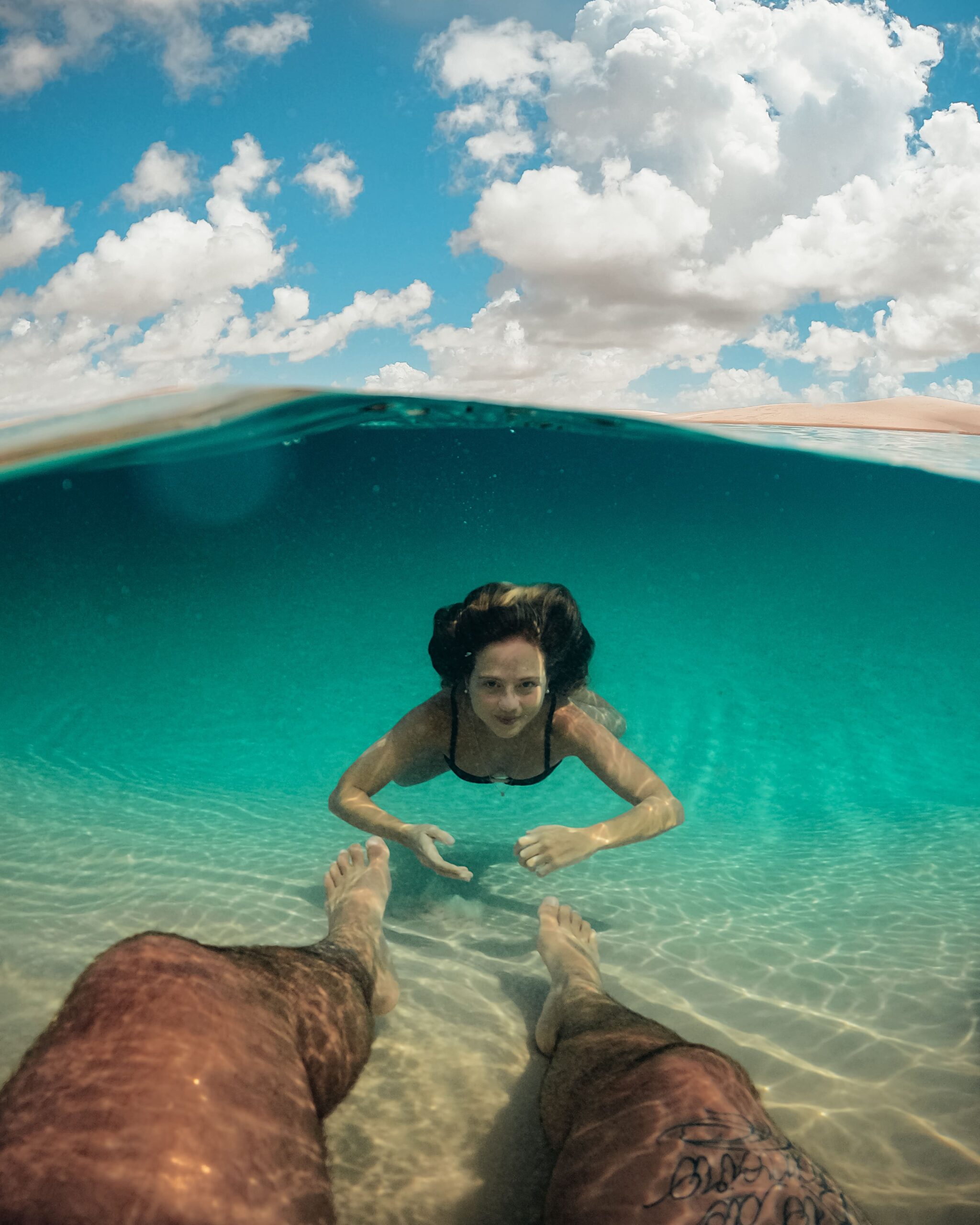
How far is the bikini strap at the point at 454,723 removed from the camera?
533cm

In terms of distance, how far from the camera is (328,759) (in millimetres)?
14812

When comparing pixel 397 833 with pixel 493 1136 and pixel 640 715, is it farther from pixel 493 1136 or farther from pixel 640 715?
pixel 640 715

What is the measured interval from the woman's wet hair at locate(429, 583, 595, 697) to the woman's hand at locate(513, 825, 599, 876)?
1383 millimetres

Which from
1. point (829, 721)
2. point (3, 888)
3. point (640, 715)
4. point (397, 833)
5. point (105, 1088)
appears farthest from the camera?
point (640, 715)

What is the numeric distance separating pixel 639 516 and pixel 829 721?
63.5 ft

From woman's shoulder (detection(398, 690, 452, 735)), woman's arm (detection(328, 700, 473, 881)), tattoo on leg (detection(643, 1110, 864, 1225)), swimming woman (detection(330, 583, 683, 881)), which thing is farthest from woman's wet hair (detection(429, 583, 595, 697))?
tattoo on leg (detection(643, 1110, 864, 1225))

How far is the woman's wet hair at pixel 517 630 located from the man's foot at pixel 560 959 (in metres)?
1.71

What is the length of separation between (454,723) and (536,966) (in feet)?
5.83

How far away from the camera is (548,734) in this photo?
5348 mm

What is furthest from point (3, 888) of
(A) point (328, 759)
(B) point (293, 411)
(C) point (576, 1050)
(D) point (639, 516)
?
(D) point (639, 516)

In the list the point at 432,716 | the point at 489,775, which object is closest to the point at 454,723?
the point at 432,716

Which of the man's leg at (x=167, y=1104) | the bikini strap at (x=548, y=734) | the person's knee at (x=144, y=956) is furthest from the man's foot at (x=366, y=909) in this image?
the person's knee at (x=144, y=956)

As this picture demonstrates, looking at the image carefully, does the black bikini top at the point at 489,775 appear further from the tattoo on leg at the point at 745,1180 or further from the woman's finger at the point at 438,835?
the tattoo on leg at the point at 745,1180

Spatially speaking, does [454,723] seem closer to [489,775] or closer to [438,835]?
[489,775]
